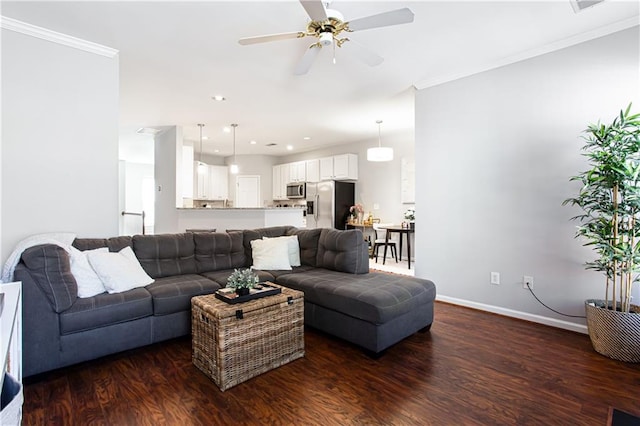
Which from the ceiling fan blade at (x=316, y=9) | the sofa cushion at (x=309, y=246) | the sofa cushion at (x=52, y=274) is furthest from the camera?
the sofa cushion at (x=309, y=246)

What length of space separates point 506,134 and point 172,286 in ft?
11.9

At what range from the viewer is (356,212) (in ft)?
23.9

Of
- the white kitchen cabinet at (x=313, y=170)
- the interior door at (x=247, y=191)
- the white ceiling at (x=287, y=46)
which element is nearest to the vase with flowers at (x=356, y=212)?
the white kitchen cabinet at (x=313, y=170)

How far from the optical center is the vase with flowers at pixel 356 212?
7199 millimetres

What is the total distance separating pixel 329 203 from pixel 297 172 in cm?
163

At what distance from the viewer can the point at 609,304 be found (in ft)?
8.69

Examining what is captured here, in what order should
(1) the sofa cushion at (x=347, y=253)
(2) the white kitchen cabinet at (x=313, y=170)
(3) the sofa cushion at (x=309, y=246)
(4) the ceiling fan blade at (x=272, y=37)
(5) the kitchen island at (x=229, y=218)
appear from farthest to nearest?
1. (2) the white kitchen cabinet at (x=313, y=170)
2. (5) the kitchen island at (x=229, y=218)
3. (3) the sofa cushion at (x=309, y=246)
4. (1) the sofa cushion at (x=347, y=253)
5. (4) the ceiling fan blade at (x=272, y=37)

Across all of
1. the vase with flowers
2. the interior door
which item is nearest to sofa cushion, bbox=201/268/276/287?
the vase with flowers

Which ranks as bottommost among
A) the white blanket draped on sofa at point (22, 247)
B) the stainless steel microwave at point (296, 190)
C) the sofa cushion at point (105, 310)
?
the sofa cushion at point (105, 310)

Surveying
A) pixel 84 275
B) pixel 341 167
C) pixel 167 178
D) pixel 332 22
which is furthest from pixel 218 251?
pixel 341 167

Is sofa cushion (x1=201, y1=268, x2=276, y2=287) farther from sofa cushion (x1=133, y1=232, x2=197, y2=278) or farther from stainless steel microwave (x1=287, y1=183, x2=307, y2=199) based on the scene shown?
stainless steel microwave (x1=287, y1=183, x2=307, y2=199)

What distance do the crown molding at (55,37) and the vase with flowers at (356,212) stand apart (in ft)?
17.0

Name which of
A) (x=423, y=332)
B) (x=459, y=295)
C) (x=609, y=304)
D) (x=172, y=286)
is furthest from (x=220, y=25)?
(x=609, y=304)

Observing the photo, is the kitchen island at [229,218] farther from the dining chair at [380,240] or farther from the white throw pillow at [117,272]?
the white throw pillow at [117,272]
